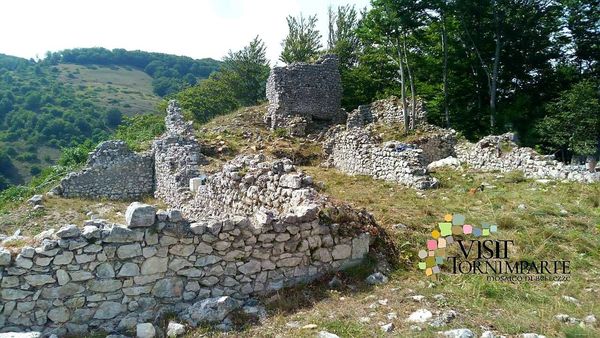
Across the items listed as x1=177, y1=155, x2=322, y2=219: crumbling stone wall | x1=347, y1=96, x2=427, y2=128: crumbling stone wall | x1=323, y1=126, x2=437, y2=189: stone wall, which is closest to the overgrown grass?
x1=177, y1=155, x2=322, y2=219: crumbling stone wall

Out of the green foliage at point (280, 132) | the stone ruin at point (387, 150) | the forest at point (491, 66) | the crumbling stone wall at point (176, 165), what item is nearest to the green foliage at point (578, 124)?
the forest at point (491, 66)

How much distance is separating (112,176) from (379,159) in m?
10.3

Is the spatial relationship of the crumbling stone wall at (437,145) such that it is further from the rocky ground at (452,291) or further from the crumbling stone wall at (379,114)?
the rocky ground at (452,291)

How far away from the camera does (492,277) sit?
6.11 m

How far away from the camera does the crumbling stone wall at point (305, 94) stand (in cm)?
2236

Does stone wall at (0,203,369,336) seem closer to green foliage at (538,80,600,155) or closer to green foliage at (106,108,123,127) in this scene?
green foliage at (538,80,600,155)

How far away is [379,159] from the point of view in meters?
14.1

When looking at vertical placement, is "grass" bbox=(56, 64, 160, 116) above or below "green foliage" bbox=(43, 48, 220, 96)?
below

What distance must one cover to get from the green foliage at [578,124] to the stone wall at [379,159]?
6.42m

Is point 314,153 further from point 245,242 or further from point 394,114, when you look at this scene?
point 245,242

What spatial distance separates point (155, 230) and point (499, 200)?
791 cm

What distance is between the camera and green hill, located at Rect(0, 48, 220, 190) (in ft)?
233

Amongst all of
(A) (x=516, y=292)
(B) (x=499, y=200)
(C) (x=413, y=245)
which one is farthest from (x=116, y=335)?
(B) (x=499, y=200)

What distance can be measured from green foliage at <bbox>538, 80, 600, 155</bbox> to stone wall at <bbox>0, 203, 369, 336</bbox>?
47.9 ft
